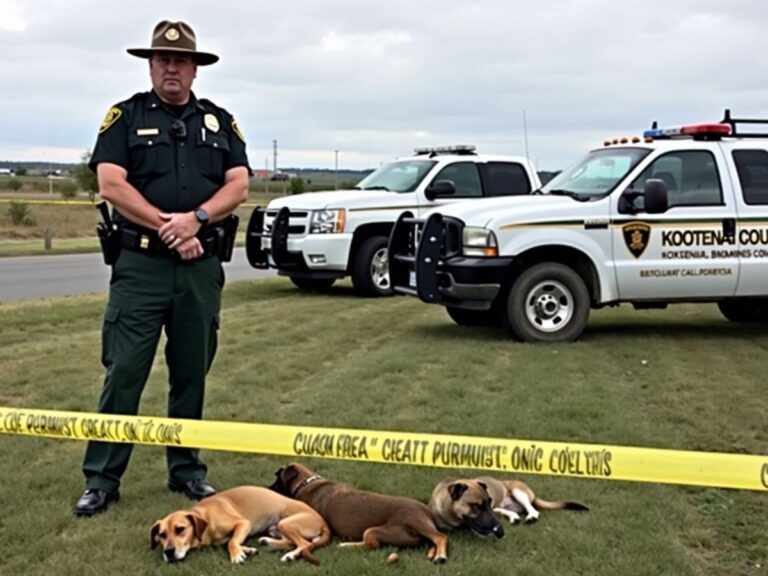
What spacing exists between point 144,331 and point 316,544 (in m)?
1.25

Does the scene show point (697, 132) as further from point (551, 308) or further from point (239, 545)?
point (239, 545)

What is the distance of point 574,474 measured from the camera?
3.56 meters

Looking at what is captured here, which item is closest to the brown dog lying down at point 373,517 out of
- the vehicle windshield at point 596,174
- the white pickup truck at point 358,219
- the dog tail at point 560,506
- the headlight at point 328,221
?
the dog tail at point 560,506

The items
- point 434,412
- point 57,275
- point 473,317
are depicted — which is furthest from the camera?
point 57,275

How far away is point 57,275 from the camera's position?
1734 centimetres

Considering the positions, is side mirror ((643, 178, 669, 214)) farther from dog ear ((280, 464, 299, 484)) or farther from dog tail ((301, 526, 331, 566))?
dog tail ((301, 526, 331, 566))

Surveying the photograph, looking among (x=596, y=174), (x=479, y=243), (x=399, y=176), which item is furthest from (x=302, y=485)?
(x=399, y=176)

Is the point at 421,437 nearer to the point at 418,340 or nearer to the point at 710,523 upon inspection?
the point at 710,523

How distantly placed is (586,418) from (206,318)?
2550 millimetres

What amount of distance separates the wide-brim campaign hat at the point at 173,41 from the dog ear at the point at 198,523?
1.98 metres

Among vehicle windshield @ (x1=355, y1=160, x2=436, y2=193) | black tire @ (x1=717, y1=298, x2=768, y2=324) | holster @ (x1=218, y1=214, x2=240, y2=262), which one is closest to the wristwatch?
holster @ (x1=218, y1=214, x2=240, y2=262)

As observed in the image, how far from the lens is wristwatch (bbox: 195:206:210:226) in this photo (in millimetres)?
4414

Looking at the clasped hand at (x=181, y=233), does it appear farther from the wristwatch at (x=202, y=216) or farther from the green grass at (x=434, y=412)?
the green grass at (x=434, y=412)

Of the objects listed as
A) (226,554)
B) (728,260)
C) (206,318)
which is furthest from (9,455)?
(728,260)
